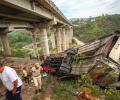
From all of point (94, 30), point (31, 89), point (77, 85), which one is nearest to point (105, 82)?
point (77, 85)

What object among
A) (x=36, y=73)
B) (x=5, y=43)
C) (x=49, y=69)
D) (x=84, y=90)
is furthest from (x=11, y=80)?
(x=5, y=43)

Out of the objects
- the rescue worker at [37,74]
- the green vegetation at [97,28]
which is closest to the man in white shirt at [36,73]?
the rescue worker at [37,74]

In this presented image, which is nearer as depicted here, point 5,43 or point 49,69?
A: point 49,69

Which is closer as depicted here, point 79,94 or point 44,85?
point 79,94

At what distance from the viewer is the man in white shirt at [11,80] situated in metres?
7.06

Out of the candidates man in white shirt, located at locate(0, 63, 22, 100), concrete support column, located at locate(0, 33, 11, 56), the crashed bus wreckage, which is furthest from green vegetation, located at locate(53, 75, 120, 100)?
concrete support column, located at locate(0, 33, 11, 56)

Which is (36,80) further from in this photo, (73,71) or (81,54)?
(81,54)

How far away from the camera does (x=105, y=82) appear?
14180mm

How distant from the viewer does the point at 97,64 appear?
590 inches

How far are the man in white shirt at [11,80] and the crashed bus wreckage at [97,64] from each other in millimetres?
7722

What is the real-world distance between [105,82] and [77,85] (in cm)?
181

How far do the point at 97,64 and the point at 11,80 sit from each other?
8662 millimetres

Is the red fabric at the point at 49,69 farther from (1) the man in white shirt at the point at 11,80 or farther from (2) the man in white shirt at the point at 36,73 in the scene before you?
(1) the man in white shirt at the point at 11,80

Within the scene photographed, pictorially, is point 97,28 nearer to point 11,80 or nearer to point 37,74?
point 37,74
